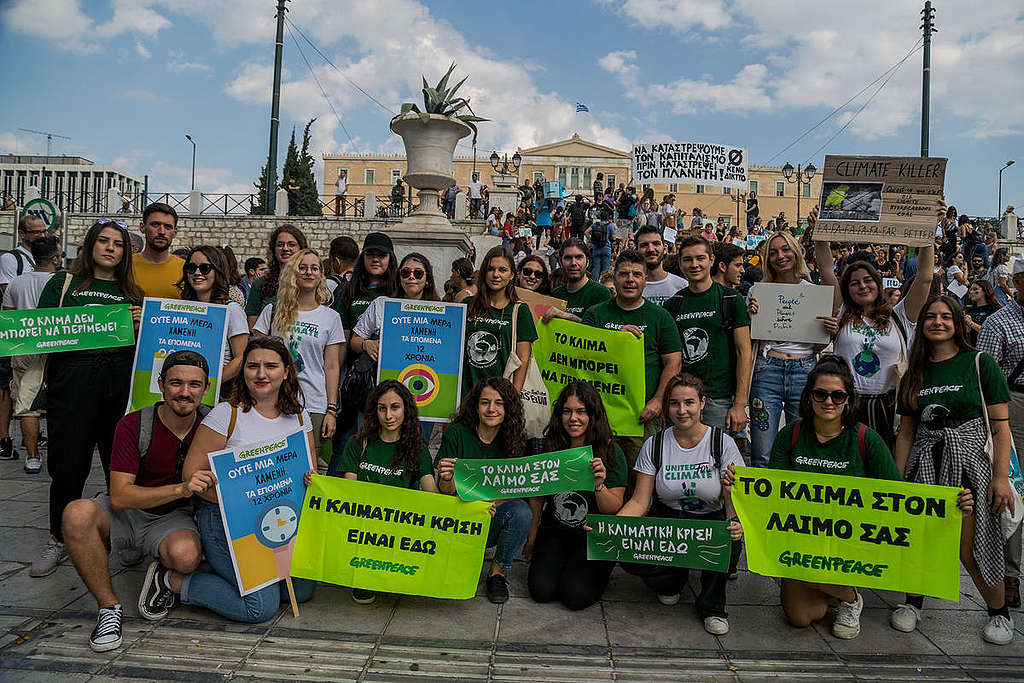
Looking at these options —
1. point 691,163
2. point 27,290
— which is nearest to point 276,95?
point 691,163

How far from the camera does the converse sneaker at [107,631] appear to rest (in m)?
3.27

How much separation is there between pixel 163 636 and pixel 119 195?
27.5m

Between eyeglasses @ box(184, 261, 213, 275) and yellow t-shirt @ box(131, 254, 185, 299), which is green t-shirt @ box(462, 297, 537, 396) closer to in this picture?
eyeglasses @ box(184, 261, 213, 275)

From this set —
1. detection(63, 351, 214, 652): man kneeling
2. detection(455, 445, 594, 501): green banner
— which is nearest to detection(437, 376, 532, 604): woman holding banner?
detection(455, 445, 594, 501): green banner

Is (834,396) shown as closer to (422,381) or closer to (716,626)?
(716,626)

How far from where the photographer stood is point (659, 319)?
4582mm

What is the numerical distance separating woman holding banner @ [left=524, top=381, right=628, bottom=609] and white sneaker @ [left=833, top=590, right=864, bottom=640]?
123 cm

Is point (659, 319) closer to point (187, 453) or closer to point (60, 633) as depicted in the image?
point (187, 453)

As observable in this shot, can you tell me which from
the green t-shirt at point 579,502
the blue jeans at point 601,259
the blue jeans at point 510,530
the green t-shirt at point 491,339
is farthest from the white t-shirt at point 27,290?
the blue jeans at point 601,259

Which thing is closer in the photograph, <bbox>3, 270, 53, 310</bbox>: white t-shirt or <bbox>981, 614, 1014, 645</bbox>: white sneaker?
<bbox>981, 614, 1014, 645</bbox>: white sneaker

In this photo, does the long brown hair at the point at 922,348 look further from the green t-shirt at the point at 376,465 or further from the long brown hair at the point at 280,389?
the long brown hair at the point at 280,389

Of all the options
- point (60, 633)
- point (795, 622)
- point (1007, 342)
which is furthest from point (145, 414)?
point (1007, 342)

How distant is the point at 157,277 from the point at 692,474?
12.5 ft

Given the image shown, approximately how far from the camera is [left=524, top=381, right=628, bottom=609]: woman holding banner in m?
3.99
